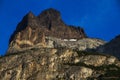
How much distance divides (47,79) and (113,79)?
26694mm

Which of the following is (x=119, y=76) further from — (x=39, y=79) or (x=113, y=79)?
(x=39, y=79)

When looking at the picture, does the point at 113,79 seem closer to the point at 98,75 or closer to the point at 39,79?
the point at 98,75

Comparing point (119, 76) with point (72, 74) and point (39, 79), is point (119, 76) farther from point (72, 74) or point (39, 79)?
point (39, 79)

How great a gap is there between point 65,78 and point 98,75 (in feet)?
42.8

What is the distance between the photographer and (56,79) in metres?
200

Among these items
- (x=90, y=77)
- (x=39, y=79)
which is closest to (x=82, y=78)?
(x=90, y=77)

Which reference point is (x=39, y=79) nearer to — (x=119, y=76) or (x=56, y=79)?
(x=56, y=79)

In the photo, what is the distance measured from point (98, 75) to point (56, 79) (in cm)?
1659

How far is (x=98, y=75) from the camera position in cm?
19975

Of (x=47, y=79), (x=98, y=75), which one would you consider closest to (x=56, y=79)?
(x=47, y=79)

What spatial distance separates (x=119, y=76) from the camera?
19500cm

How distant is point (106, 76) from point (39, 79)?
26.3 meters

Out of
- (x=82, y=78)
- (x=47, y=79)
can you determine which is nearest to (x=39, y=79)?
(x=47, y=79)

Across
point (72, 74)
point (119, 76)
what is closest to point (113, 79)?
point (119, 76)
